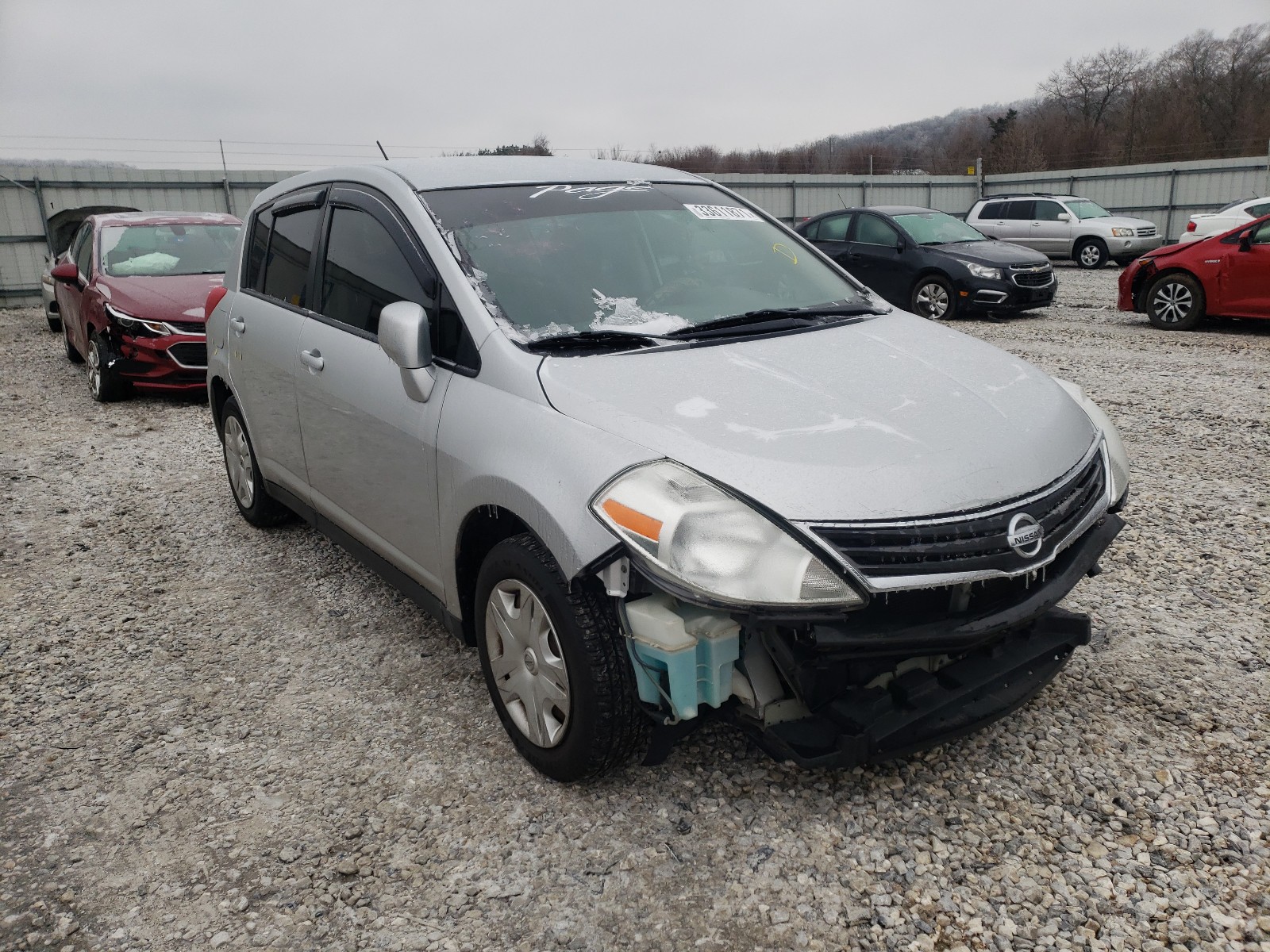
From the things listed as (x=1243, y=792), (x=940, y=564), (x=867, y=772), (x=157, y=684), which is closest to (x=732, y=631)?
(x=940, y=564)

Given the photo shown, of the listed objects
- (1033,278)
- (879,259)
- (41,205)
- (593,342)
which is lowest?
(1033,278)

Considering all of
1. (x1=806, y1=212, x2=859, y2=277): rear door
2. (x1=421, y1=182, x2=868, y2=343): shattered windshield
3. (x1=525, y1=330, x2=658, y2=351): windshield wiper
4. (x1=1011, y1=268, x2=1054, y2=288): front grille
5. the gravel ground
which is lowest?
the gravel ground

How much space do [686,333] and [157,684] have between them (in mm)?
2386

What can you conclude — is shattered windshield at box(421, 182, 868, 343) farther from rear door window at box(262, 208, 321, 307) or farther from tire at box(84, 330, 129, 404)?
tire at box(84, 330, 129, 404)

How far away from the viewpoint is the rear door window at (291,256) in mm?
3988

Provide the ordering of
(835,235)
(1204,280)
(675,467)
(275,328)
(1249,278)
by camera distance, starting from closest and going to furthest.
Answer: (675,467)
(275,328)
(1249,278)
(1204,280)
(835,235)

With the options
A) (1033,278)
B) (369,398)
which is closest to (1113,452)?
(369,398)

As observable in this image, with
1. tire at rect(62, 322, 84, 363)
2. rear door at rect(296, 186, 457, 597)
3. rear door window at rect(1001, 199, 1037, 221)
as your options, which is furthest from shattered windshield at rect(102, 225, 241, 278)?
rear door window at rect(1001, 199, 1037, 221)

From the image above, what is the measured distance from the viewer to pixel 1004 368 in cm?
305

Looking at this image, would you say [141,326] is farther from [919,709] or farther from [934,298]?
[934,298]

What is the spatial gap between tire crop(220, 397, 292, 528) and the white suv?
1817cm

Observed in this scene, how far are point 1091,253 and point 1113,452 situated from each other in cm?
1908

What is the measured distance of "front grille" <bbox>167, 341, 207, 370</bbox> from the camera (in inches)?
335

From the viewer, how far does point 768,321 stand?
3.21 metres
